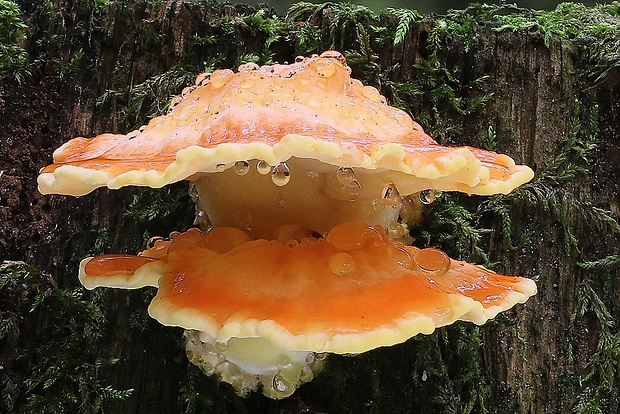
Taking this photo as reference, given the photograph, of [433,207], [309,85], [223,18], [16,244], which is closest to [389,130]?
[309,85]

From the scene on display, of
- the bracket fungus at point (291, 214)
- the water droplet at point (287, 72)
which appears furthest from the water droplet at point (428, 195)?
the water droplet at point (287, 72)

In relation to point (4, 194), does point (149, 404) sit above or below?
below

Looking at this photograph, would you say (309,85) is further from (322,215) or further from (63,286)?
(63,286)

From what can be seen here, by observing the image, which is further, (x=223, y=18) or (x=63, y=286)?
(x=223, y=18)

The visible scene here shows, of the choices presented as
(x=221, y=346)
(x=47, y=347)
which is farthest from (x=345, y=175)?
(x=47, y=347)

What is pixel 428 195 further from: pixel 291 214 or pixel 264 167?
pixel 264 167

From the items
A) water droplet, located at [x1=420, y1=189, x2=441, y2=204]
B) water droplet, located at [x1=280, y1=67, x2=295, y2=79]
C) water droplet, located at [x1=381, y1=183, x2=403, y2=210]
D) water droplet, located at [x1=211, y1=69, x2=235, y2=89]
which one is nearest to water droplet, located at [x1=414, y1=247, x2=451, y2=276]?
water droplet, located at [x1=381, y1=183, x2=403, y2=210]
